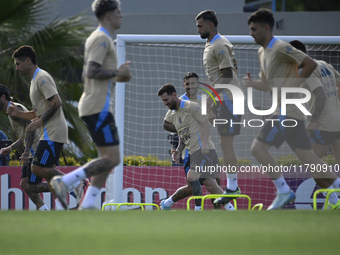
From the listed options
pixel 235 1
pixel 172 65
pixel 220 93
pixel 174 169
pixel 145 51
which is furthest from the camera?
pixel 235 1

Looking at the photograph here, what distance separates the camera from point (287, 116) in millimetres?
5266

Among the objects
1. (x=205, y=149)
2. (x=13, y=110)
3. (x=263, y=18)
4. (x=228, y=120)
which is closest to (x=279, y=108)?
(x=228, y=120)

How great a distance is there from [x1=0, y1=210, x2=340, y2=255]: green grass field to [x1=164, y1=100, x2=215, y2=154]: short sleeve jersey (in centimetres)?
291

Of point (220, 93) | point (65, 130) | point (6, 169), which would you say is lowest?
point (6, 169)

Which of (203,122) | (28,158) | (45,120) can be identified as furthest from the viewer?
(203,122)

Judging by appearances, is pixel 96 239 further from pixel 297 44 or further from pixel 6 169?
pixel 6 169

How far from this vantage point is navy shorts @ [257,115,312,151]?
17.1 ft

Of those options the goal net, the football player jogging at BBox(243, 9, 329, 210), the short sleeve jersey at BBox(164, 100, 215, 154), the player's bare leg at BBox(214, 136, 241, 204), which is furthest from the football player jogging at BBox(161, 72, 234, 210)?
the football player jogging at BBox(243, 9, 329, 210)

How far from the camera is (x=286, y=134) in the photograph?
207 inches

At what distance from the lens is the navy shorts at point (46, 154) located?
6273 mm

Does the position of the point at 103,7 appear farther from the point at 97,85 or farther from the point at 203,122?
the point at 203,122

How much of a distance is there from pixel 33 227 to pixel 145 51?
10997 millimetres

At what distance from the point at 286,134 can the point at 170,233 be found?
241 centimetres

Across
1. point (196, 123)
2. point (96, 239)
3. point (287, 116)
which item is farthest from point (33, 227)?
point (196, 123)
